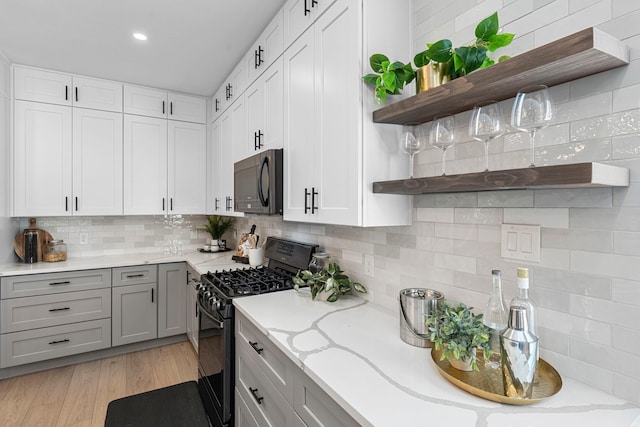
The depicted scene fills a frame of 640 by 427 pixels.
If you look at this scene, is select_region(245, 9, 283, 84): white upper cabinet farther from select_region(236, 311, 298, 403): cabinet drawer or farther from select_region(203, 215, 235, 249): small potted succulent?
select_region(203, 215, 235, 249): small potted succulent

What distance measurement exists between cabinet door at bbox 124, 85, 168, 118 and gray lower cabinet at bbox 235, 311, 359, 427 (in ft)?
8.83

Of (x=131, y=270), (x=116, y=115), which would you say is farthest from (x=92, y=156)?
(x=131, y=270)

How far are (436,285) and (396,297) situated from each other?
0.26 meters

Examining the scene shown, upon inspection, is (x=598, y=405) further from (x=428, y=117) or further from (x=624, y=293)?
(x=428, y=117)

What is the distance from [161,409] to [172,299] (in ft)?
4.02

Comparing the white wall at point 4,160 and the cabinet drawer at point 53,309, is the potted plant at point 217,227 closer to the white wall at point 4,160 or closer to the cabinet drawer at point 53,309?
the cabinet drawer at point 53,309

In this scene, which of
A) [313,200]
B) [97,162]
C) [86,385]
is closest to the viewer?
[313,200]

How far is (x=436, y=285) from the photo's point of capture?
1.42m

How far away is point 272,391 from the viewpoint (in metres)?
1.37

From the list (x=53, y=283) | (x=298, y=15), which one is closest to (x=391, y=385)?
(x=298, y=15)

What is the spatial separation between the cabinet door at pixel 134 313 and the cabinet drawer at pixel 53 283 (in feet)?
0.56

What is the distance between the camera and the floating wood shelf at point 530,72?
80 cm

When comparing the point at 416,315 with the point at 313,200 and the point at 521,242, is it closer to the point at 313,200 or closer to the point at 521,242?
the point at 521,242

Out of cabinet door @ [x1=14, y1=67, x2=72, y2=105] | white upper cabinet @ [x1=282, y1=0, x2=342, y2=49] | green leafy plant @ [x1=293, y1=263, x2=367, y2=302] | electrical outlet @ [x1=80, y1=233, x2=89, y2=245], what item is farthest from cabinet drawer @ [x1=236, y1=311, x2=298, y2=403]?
cabinet door @ [x1=14, y1=67, x2=72, y2=105]
